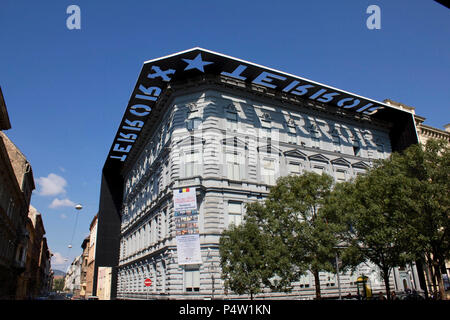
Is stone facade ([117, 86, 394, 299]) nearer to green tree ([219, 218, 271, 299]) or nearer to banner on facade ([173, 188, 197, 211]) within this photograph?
banner on facade ([173, 188, 197, 211])

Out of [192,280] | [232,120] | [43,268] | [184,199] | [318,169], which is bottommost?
[192,280]

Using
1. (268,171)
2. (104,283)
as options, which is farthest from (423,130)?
(104,283)

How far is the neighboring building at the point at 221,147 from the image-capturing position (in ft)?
95.3

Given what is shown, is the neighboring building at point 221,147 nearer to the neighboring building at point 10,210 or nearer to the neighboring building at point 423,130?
the neighboring building at point 423,130

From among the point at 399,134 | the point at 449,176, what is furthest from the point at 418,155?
the point at 399,134

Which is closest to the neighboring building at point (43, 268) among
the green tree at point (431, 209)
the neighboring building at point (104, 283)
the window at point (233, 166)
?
the neighboring building at point (104, 283)

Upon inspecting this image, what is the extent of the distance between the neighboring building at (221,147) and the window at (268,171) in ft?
0.38

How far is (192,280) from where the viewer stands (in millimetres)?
27766

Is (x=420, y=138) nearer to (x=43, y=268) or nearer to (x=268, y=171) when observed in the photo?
(x=268, y=171)

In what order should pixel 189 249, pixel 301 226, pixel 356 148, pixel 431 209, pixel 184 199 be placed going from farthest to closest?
pixel 356 148 < pixel 184 199 < pixel 189 249 < pixel 301 226 < pixel 431 209

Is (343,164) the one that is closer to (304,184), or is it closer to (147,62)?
(304,184)

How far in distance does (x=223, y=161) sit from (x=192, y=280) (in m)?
10.2

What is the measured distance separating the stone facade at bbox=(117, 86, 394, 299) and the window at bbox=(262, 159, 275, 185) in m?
0.10
